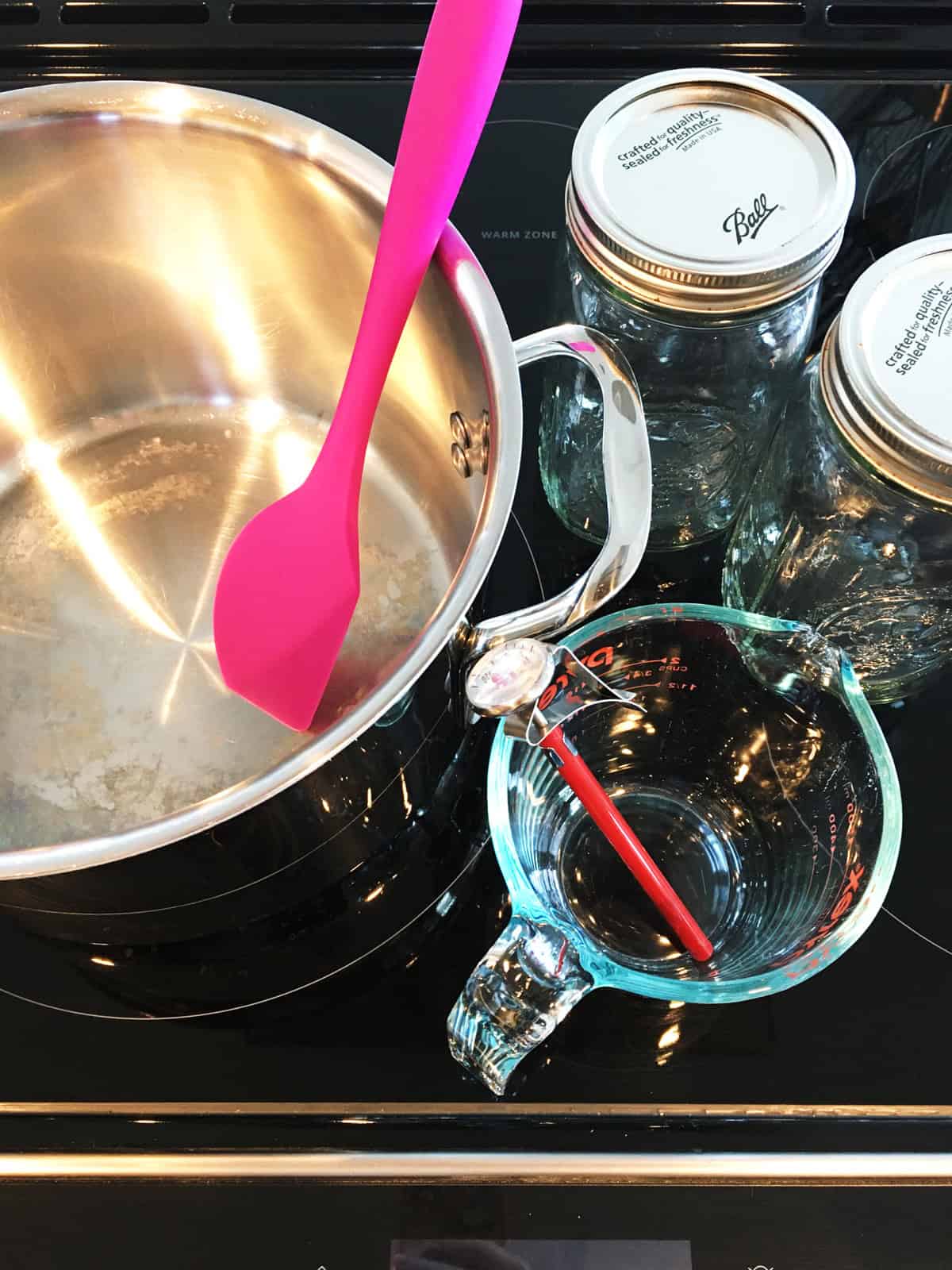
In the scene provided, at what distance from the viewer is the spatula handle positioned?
1.30 feet

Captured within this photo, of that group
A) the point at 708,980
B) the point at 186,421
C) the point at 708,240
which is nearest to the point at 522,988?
the point at 708,980

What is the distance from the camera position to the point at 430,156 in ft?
Answer: 1.38

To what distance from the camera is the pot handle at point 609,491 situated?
1.36 ft

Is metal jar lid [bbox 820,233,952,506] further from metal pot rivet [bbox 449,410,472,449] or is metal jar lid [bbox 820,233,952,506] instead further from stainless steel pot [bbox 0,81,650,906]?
metal pot rivet [bbox 449,410,472,449]

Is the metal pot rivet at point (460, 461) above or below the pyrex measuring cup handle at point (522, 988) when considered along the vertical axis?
above

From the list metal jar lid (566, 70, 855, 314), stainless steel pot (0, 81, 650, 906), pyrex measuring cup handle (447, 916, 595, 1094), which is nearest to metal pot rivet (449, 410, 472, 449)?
stainless steel pot (0, 81, 650, 906)

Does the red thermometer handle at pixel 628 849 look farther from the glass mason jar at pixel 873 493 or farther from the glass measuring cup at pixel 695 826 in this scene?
the glass mason jar at pixel 873 493

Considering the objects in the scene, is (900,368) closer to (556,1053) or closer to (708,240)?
(708,240)

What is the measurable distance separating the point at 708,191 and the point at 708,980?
0.33 meters

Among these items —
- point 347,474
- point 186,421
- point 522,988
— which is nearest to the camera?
point 522,988

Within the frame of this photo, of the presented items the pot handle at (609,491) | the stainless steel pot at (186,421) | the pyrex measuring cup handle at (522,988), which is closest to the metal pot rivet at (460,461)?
the stainless steel pot at (186,421)

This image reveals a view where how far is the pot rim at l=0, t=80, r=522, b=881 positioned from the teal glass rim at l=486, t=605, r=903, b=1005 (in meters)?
0.07

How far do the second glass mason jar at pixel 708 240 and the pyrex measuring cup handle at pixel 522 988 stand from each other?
263mm

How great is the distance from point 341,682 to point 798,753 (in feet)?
0.81
